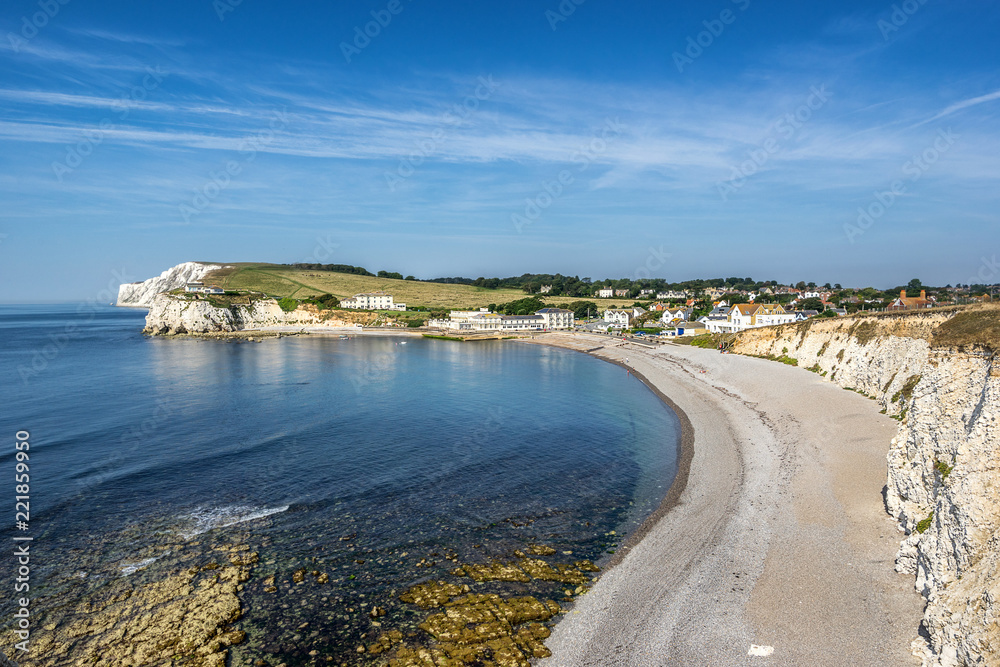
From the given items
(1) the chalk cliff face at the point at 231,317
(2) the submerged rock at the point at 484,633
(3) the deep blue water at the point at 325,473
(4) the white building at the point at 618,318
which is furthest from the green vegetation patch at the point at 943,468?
(1) the chalk cliff face at the point at 231,317

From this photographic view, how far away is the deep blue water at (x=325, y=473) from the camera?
51.4 ft

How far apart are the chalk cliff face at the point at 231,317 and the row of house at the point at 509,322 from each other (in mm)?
20414

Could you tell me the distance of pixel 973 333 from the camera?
49.8 feet

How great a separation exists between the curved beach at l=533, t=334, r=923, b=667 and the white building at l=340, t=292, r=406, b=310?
119 m

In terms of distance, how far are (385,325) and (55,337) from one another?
59693 mm

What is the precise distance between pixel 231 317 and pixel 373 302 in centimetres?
3806

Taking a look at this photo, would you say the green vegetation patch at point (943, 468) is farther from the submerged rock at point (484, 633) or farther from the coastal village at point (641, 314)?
the coastal village at point (641, 314)

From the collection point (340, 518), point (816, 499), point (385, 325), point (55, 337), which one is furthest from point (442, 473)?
point (55, 337)

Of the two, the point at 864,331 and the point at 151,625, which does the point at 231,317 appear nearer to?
the point at 151,625

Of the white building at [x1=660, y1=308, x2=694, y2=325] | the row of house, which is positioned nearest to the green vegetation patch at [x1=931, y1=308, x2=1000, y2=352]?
the white building at [x1=660, y1=308, x2=694, y2=325]

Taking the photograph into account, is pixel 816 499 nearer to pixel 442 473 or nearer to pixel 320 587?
pixel 442 473

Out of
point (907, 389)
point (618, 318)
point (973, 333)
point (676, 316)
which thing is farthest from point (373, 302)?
point (973, 333)

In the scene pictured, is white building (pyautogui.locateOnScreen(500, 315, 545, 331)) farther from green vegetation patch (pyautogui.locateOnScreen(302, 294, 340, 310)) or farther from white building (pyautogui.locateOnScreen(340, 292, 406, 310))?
green vegetation patch (pyautogui.locateOnScreen(302, 294, 340, 310))

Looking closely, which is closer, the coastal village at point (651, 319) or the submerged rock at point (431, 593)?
the submerged rock at point (431, 593)
